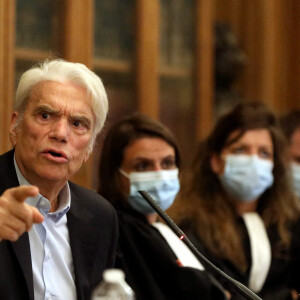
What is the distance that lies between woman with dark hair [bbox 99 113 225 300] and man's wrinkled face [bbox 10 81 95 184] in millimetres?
547

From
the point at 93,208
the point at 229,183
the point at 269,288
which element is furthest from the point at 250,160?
the point at 93,208

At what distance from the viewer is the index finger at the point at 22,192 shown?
121cm

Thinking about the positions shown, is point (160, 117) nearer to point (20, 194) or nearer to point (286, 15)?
point (286, 15)

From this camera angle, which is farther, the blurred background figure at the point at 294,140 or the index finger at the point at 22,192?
the blurred background figure at the point at 294,140

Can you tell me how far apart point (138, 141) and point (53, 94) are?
0.65 metres

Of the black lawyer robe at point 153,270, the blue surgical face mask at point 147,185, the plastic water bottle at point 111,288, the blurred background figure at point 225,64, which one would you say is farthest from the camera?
the blurred background figure at point 225,64

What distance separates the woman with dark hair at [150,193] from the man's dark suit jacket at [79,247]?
27 cm

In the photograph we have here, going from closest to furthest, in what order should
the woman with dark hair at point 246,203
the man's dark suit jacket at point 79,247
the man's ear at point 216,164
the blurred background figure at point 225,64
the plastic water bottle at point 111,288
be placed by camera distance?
the plastic water bottle at point 111,288
the man's dark suit jacket at point 79,247
the woman with dark hair at point 246,203
the man's ear at point 216,164
the blurred background figure at point 225,64

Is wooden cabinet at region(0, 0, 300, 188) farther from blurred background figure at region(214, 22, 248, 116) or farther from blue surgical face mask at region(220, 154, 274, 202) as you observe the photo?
blue surgical face mask at region(220, 154, 274, 202)

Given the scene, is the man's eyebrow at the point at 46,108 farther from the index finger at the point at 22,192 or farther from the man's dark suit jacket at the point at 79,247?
the index finger at the point at 22,192

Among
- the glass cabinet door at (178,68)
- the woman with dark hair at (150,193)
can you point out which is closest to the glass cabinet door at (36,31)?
the glass cabinet door at (178,68)

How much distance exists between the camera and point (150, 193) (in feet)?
7.76

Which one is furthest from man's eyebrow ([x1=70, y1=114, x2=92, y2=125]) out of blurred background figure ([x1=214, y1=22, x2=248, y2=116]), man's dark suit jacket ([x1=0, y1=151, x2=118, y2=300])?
blurred background figure ([x1=214, y1=22, x2=248, y2=116])

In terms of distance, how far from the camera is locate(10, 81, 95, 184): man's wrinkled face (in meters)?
1.72
